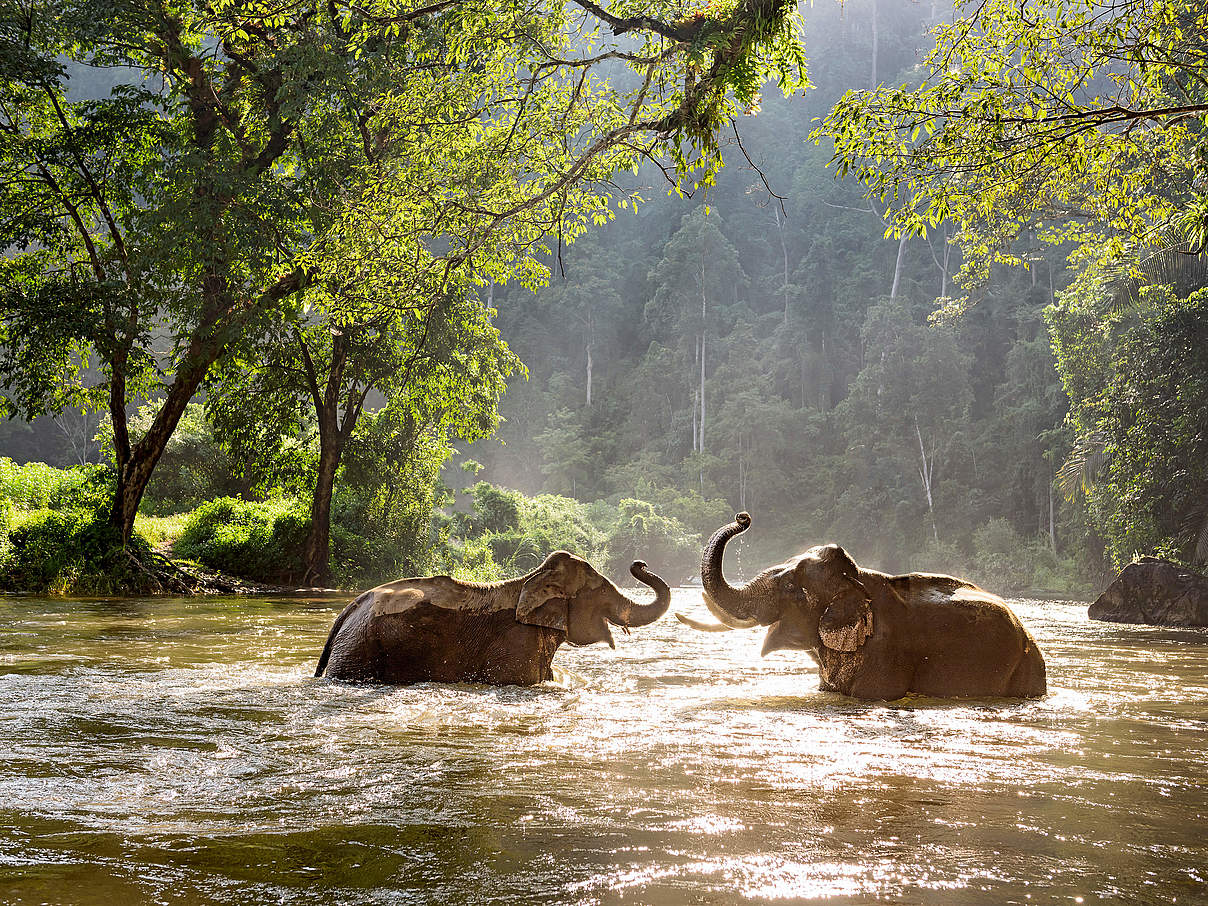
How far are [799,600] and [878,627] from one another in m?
0.52

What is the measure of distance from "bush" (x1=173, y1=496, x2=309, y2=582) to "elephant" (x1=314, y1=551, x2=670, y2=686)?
14256mm

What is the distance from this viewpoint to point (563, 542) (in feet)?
115

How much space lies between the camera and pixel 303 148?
14.9 m

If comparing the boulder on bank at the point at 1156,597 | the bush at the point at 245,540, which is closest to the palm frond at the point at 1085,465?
the boulder on bank at the point at 1156,597

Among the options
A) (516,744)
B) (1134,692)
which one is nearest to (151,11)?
(516,744)

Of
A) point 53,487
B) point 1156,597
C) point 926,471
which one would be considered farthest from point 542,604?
point 926,471

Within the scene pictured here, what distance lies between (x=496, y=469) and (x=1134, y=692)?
6473cm

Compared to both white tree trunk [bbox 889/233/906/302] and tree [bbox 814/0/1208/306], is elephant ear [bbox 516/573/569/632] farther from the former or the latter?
white tree trunk [bbox 889/233/906/302]

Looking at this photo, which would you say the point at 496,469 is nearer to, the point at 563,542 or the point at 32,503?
the point at 563,542

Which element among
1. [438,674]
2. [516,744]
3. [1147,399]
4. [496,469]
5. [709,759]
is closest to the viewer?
[709,759]

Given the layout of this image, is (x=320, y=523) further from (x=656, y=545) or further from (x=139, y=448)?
Answer: (x=656, y=545)

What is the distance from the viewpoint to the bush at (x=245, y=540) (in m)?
19.8

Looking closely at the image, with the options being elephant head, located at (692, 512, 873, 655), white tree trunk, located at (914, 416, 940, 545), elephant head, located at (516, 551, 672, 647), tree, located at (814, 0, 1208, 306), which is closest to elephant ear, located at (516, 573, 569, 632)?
elephant head, located at (516, 551, 672, 647)

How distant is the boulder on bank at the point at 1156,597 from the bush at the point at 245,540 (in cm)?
1549
